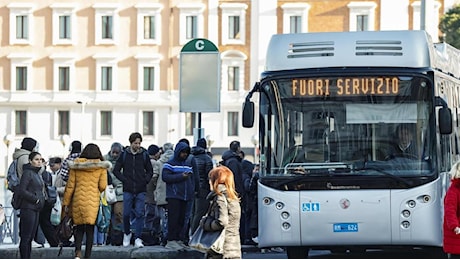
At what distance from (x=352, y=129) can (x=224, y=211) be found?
4.49 metres

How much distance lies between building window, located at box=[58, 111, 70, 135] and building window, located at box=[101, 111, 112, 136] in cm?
248

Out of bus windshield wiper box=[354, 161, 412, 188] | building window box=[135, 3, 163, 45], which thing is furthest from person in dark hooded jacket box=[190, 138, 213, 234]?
building window box=[135, 3, 163, 45]

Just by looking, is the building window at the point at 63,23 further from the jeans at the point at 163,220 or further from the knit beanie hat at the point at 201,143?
the knit beanie hat at the point at 201,143

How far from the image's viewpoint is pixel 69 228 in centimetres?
1925

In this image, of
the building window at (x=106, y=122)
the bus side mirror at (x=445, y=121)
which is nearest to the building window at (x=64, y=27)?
the building window at (x=106, y=122)

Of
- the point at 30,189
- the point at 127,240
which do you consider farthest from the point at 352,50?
the point at 127,240

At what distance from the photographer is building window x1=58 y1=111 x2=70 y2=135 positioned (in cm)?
9119

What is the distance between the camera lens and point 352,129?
18.1 meters

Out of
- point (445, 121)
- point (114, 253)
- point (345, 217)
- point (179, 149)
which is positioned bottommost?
point (114, 253)

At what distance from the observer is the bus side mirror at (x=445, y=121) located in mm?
17641

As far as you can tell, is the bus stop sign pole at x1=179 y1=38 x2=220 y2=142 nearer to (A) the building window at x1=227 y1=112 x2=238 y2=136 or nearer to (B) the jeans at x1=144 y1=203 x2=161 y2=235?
(B) the jeans at x1=144 y1=203 x2=161 y2=235

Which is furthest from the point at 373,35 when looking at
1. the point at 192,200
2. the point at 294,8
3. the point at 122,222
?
the point at 294,8

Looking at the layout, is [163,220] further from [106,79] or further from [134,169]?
[106,79]

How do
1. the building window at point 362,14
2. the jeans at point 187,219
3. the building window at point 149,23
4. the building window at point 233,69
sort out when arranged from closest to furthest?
the jeans at point 187,219, the building window at point 362,14, the building window at point 149,23, the building window at point 233,69
